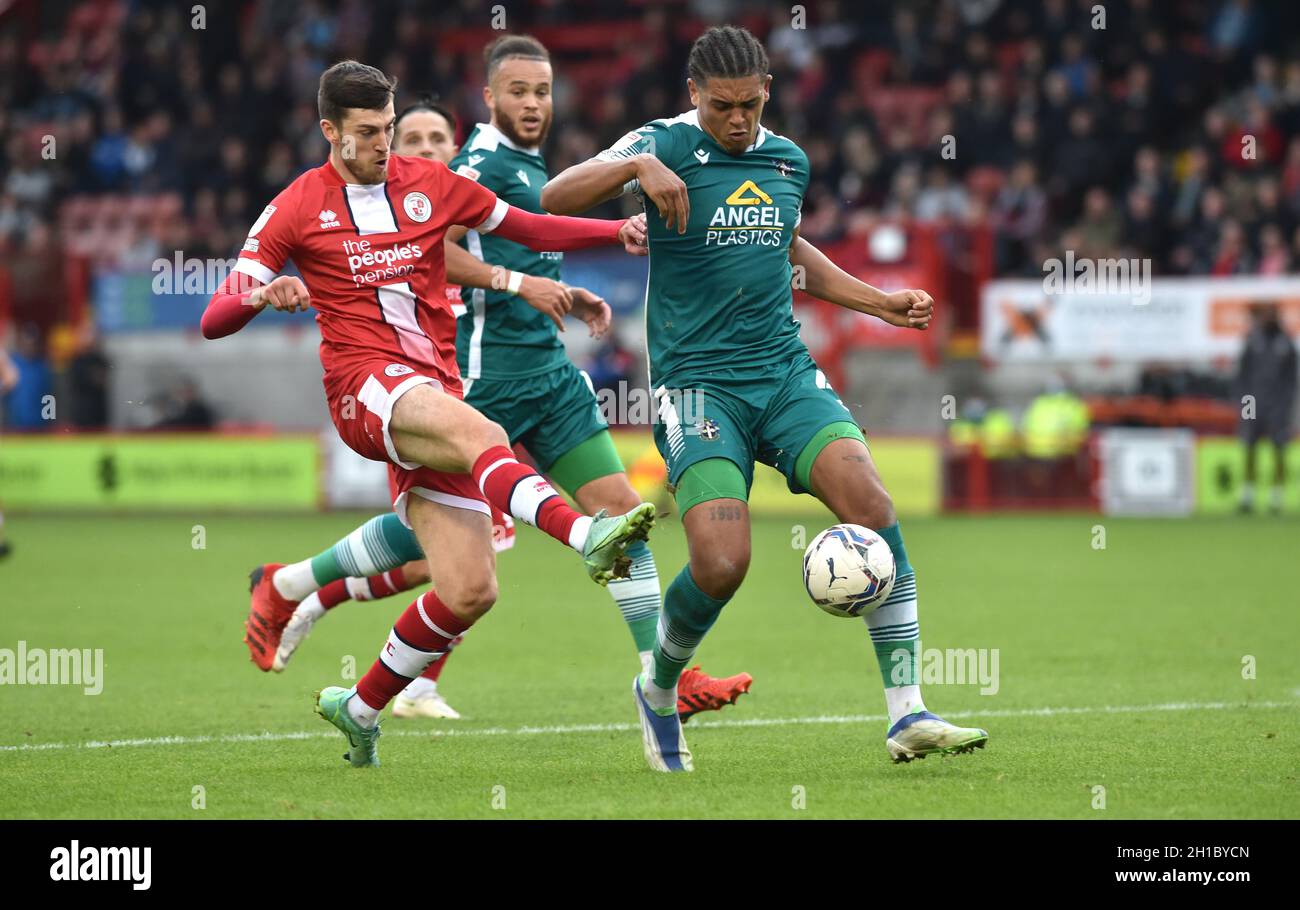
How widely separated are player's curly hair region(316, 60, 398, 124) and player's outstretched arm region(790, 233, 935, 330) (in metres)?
1.61

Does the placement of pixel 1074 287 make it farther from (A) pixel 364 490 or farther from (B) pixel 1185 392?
(A) pixel 364 490

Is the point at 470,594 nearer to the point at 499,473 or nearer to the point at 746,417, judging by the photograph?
the point at 499,473

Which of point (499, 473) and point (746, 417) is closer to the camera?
point (499, 473)

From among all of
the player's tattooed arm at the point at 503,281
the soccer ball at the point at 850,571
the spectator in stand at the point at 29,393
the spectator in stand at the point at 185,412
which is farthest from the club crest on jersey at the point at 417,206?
the spectator in stand at the point at 29,393

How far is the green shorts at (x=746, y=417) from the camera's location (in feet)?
20.7

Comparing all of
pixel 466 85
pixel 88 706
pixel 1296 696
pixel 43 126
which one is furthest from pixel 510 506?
pixel 43 126

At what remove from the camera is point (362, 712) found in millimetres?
6531

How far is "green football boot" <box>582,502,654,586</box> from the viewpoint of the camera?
546 cm

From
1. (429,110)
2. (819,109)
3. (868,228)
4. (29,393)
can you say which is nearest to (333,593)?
(429,110)

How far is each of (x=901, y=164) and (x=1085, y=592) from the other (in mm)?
11156

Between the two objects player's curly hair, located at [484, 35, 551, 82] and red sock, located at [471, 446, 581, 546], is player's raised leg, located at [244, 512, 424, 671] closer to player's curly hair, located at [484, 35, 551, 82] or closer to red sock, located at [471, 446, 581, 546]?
red sock, located at [471, 446, 581, 546]

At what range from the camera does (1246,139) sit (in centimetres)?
2150

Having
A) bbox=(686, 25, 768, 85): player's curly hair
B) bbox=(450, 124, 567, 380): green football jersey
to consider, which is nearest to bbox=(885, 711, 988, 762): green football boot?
bbox=(686, 25, 768, 85): player's curly hair

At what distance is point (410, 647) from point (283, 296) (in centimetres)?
135
